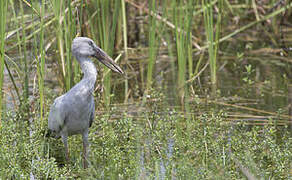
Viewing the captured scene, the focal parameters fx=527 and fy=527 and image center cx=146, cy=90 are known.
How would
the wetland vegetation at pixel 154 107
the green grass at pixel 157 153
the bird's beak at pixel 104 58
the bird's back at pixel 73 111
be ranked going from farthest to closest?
the bird's beak at pixel 104 58 → the bird's back at pixel 73 111 → the wetland vegetation at pixel 154 107 → the green grass at pixel 157 153

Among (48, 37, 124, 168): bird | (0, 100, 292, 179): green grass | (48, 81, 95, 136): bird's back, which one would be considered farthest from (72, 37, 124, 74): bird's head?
(0, 100, 292, 179): green grass

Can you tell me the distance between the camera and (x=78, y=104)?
177 inches

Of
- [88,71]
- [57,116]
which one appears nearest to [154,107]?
[88,71]

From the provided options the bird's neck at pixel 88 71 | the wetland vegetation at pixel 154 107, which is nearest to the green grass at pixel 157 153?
the wetland vegetation at pixel 154 107

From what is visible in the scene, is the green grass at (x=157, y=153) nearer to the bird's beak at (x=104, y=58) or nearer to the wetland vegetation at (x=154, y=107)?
the wetland vegetation at (x=154, y=107)

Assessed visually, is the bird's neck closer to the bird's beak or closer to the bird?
the bird

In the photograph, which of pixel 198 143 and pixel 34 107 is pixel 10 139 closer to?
pixel 34 107

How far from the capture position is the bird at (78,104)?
4.47m

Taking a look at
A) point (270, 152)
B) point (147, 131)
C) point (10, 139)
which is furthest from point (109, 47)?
point (270, 152)

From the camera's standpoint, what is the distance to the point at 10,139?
4.34 metres

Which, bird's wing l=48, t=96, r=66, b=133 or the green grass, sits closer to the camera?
the green grass

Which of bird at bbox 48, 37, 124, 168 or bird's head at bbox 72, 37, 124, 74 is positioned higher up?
bird's head at bbox 72, 37, 124, 74

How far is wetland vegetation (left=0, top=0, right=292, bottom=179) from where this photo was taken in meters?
4.03

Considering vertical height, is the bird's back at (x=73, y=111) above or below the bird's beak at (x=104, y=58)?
below
